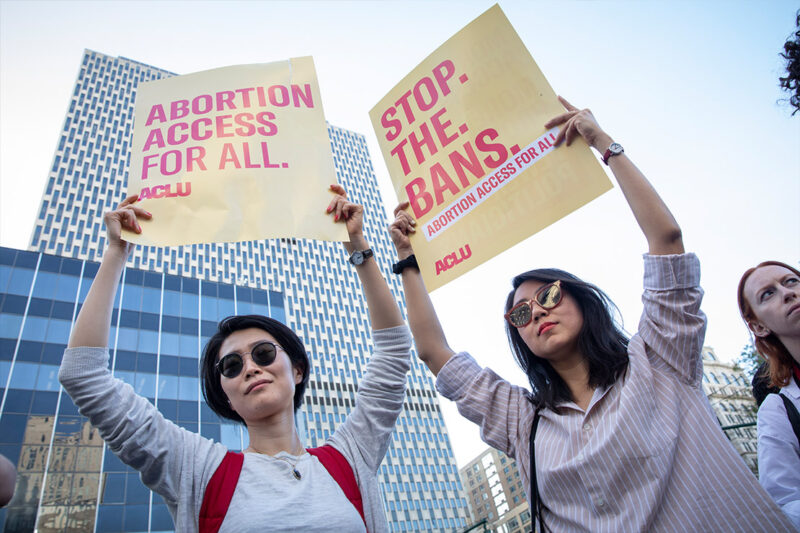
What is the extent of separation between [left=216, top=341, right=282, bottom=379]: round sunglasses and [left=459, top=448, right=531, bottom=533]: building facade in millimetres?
102894

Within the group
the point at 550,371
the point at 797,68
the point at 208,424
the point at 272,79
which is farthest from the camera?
the point at 208,424

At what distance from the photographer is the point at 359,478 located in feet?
7.32

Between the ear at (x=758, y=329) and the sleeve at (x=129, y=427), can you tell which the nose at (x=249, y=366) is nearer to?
the sleeve at (x=129, y=427)

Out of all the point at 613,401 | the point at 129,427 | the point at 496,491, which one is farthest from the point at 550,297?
the point at 496,491

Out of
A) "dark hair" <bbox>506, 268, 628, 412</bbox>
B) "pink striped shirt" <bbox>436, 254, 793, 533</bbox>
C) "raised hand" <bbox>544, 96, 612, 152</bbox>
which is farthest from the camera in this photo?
"raised hand" <bbox>544, 96, 612, 152</bbox>

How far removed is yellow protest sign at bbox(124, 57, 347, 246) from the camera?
8.79ft

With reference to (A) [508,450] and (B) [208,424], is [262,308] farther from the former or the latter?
(A) [508,450]

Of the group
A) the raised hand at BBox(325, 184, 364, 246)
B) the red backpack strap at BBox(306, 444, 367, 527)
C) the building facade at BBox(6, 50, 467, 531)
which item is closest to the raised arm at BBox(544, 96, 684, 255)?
the raised hand at BBox(325, 184, 364, 246)

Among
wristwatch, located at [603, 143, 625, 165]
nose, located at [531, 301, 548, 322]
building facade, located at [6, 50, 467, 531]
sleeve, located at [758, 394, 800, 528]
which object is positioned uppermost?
building facade, located at [6, 50, 467, 531]

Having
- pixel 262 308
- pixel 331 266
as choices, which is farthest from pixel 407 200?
pixel 331 266

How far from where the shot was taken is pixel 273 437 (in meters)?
2.30

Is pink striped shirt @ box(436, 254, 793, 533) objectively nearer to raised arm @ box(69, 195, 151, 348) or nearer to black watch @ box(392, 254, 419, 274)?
black watch @ box(392, 254, 419, 274)

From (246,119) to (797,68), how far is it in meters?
3.79

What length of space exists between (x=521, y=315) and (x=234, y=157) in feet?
6.13
